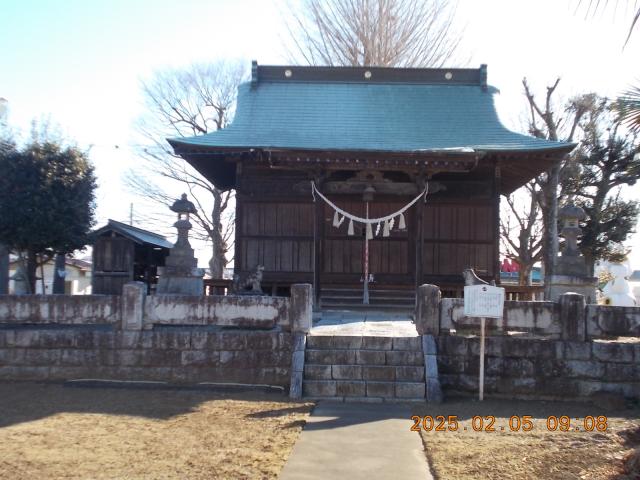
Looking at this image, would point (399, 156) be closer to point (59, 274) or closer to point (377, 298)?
point (377, 298)

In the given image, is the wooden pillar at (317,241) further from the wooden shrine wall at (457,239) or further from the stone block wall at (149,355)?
the stone block wall at (149,355)

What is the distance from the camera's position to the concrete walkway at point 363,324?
931cm

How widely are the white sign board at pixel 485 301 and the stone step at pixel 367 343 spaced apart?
105cm

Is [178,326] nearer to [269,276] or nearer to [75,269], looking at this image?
[269,276]

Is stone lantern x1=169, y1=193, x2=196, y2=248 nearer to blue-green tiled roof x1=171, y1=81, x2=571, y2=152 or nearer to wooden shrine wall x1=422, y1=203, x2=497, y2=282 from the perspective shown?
blue-green tiled roof x1=171, y1=81, x2=571, y2=152

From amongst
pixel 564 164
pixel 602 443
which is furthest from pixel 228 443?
pixel 564 164

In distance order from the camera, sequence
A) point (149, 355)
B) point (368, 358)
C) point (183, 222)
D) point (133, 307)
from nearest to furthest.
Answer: point (368, 358)
point (149, 355)
point (133, 307)
point (183, 222)

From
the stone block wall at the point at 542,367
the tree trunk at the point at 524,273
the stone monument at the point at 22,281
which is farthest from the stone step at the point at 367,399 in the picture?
the tree trunk at the point at 524,273

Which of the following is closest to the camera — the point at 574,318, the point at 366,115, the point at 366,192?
the point at 574,318

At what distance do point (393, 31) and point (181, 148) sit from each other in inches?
558

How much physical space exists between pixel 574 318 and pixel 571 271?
323cm

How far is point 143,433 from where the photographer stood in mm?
6105
